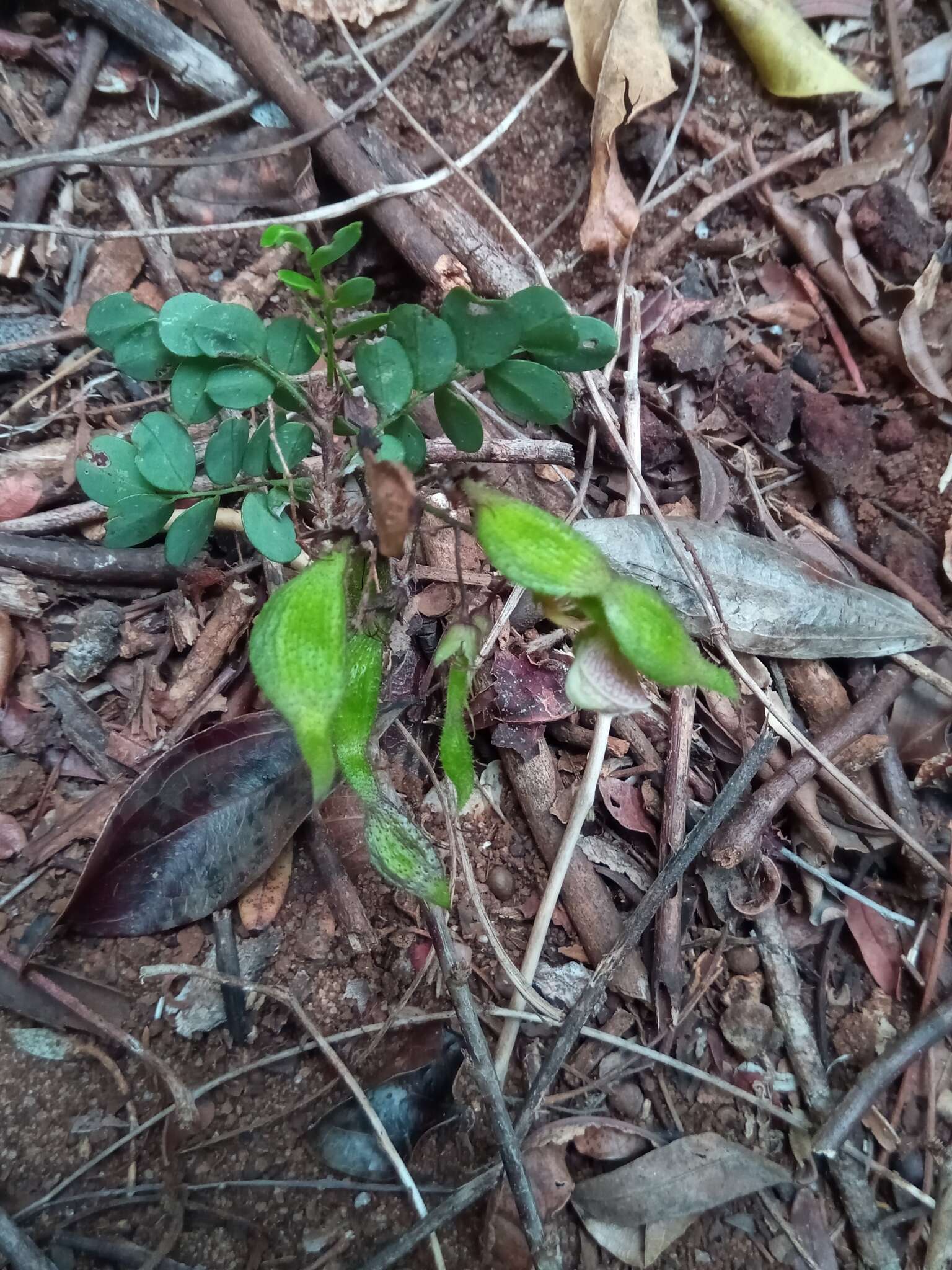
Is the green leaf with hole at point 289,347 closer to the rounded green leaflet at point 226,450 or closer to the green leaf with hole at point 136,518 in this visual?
the rounded green leaflet at point 226,450

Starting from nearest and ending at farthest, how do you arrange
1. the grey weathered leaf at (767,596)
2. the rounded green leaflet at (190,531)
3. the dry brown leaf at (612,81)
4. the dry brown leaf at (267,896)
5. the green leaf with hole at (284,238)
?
the green leaf with hole at (284,238), the rounded green leaflet at (190,531), the dry brown leaf at (267,896), the grey weathered leaf at (767,596), the dry brown leaf at (612,81)

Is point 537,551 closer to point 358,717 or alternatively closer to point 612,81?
point 358,717

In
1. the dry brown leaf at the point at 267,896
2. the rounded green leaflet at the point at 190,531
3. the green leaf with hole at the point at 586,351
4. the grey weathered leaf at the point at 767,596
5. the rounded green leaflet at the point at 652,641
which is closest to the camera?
the rounded green leaflet at the point at 652,641

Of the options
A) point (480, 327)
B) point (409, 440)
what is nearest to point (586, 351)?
point (480, 327)

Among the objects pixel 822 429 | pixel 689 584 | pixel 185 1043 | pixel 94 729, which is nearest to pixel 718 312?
pixel 822 429

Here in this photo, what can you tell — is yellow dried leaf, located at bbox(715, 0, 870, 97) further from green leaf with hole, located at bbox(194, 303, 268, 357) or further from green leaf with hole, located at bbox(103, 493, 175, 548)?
green leaf with hole, located at bbox(103, 493, 175, 548)

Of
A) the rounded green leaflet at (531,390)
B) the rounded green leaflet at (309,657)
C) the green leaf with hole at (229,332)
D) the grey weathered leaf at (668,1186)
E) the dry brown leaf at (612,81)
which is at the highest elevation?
the dry brown leaf at (612,81)

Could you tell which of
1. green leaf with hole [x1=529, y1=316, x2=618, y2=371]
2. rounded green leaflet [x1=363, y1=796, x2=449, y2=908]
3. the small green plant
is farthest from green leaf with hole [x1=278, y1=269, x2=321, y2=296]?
rounded green leaflet [x1=363, y1=796, x2=449, y2=908]

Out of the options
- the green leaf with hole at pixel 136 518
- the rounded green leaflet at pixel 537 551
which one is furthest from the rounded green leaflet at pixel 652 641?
the green leaf with hole at pixel 136 518

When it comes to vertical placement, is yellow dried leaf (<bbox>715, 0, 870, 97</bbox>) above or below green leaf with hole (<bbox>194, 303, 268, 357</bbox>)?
above
